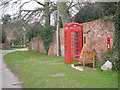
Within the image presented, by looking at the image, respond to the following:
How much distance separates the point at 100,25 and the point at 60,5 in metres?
8.67

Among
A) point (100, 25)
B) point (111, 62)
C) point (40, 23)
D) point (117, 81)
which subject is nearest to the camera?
point (117, 81)

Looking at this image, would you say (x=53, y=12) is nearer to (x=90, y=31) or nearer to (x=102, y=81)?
(x=90, y=31)

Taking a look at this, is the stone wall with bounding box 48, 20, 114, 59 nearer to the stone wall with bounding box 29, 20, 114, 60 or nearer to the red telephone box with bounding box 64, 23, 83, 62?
the stone wall with bounding box 29, 20, 114, 60

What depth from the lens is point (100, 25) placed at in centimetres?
1123

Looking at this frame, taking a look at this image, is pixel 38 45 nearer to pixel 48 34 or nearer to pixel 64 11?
pixel 48 34

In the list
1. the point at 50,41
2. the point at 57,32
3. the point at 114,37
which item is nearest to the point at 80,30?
the point at 114,37

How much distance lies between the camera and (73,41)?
1253cm

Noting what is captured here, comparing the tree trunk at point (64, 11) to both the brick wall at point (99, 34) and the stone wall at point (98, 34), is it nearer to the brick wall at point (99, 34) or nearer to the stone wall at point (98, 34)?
the stone wall at point (98, 34)

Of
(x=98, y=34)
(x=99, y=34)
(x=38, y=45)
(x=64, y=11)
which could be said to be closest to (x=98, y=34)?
(x=98, y=34)

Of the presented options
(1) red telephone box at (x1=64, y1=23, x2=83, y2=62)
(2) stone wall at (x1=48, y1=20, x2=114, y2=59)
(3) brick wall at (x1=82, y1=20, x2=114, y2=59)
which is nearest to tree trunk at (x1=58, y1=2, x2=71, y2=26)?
(2) stone wall at (x1=48, y1=20, x2=114, y2=59)

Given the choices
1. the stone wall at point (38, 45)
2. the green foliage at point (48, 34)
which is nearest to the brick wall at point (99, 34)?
the green foliage at point (48, 34)

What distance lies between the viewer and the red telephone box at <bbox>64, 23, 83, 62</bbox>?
12.5 meters

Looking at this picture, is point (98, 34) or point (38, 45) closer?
point (98, 34)

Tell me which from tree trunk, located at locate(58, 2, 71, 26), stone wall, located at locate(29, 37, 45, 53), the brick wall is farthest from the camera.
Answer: stone wall, located at locate(29, 37, 45, 53)
